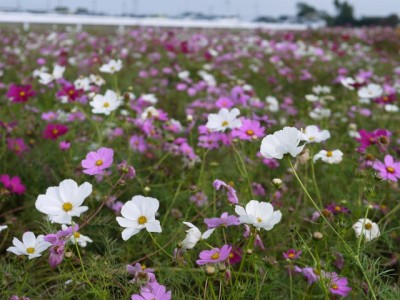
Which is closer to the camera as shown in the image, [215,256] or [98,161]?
[215,256]

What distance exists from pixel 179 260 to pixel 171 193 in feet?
2.24

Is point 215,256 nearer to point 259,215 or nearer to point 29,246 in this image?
point 259,215

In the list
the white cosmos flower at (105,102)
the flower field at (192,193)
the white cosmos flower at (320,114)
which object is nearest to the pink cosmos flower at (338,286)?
the flower field at (192,193)

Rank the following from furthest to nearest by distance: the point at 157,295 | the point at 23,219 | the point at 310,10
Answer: the point at 310,10, the point at 23,219, the point at 157,295

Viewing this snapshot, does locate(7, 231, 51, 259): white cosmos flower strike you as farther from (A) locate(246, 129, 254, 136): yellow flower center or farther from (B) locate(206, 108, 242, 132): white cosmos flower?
(A) locate(246, 129, 254, 136): yellow flower center

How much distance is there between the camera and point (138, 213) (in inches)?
37.6

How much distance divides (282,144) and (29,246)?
60cm

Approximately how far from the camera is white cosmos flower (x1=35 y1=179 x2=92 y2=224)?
0.93 meters

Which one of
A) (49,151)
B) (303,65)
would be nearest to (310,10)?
(303,65)

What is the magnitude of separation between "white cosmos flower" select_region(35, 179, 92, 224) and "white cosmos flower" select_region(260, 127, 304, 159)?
39cm

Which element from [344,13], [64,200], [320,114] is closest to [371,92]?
[320,114]

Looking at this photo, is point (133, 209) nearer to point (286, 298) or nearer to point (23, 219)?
point (286, 298)

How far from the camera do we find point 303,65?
475cm

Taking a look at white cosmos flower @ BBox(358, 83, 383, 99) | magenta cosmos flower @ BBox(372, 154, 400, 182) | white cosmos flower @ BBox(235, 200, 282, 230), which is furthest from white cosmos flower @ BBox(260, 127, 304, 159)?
white cosmos flower @ BBox(358, 83, 383, 99)
